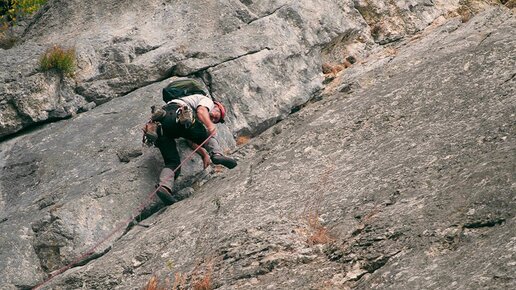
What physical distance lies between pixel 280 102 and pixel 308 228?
512 cm

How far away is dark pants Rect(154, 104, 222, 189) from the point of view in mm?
14414

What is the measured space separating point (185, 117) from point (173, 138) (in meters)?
0.50

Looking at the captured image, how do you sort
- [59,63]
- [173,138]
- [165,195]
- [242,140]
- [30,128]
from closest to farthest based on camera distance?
[165,195]
[173,138]
[242,140]
[30,128]
[59,63]

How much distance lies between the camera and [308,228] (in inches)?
445

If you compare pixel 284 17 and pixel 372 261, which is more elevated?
pixel 284 17

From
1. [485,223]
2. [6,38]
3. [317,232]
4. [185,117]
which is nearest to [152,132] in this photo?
[185,117]

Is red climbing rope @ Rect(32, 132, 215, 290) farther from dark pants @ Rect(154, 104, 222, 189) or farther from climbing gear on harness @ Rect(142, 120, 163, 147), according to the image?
climbing gear on harness @ Rect(142, 120, 163, 147)

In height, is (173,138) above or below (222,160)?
above

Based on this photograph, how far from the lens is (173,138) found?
48.1 feet

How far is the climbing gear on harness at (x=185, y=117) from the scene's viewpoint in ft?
47.1

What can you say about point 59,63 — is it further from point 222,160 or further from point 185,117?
point 222,160

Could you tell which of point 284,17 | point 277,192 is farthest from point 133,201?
point 284,17

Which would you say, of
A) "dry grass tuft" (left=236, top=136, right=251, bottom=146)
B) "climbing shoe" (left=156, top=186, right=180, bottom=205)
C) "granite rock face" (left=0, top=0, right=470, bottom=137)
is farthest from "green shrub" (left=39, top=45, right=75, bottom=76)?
"climbing shoe" (left=156, top=186, right=180, bottom=205)

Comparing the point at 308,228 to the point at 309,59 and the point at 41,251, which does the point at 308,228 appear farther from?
the point at 309,59
